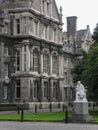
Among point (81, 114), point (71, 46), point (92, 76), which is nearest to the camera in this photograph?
point (81, 114)

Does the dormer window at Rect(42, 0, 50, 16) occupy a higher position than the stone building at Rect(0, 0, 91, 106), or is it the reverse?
the dormer window at Rect(42, 0, 50, 16)

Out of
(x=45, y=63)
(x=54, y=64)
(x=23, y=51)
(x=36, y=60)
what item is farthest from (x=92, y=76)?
(x=54, y=64)

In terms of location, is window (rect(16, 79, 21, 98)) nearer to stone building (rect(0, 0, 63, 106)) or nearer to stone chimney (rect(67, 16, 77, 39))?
stone building (rect(0, 0, 63, 106))

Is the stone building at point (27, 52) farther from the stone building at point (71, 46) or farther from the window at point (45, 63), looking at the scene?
the stone building at point (71, 46)

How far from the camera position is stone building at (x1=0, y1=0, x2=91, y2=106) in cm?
6925

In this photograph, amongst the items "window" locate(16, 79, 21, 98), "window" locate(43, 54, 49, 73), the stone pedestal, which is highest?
"window" locate(43, 54, 49, 73)

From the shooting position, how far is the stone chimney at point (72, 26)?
3845 inches

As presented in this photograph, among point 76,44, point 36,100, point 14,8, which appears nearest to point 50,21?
point 14,8

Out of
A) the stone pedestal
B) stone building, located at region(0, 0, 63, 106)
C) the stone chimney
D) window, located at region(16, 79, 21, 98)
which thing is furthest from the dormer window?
the stone pedestal

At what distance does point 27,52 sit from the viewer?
2717 inches

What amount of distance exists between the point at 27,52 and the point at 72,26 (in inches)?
1231

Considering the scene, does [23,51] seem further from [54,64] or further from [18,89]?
[54,64]

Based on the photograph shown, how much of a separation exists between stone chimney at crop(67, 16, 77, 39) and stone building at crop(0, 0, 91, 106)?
59.7 feet

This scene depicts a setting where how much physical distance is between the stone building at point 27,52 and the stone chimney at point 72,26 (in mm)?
18188
